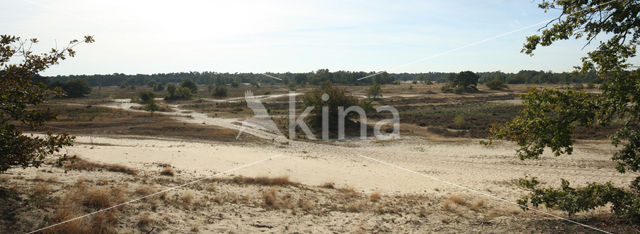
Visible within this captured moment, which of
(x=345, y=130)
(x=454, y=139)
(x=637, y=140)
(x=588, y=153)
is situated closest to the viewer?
(x=637, y=140)

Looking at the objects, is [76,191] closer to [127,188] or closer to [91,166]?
[127,188]

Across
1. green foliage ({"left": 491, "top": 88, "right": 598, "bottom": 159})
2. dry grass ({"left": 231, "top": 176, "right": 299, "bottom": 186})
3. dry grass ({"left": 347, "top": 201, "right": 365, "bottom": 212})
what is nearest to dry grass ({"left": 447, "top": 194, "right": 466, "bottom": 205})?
dry grass ({"left": 347, "top": 201, "right": 365, "bottom": 212})

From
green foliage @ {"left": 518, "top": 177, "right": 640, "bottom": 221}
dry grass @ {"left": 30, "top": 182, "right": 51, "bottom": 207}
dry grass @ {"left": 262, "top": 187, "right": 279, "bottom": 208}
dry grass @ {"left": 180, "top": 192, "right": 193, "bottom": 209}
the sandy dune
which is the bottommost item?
the sandy dune

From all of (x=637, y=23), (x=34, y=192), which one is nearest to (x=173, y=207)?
(x=34, y=192)

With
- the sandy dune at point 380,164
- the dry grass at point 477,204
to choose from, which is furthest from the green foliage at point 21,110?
the dry grass at point 477,204

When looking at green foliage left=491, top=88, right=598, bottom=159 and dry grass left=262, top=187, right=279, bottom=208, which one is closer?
green foliage left=491, top=88, right=598, bottom=159

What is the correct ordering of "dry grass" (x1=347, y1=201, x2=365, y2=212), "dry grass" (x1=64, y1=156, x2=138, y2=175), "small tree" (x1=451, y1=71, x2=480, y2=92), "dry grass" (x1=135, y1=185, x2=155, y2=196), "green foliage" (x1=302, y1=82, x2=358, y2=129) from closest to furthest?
"dry grass" (x1=135, y1=185, x2=155, y2=196) < "dry grass" (x1=347, y1=201, x2=365, y2=212) < "dry grass" (x1=64, y1=156, x2=138, y2=175) < "green foliage" (x1=302, y1=82, x2=358, y2=129) < "small tree" (x1=451, y1=71, x2=480, y2=92)

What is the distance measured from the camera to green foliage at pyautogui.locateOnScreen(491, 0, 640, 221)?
6641mm

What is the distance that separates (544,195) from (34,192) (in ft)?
38.2

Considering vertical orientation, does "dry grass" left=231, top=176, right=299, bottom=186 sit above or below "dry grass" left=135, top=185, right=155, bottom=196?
below

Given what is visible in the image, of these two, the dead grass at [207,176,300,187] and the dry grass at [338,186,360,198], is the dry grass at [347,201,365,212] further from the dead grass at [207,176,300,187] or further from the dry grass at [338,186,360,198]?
the dead grass at [207,176,300,187]

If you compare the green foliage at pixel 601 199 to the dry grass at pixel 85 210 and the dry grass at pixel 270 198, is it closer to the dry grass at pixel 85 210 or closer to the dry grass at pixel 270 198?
the dry grass at pixel 270 198

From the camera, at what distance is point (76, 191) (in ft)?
28.5

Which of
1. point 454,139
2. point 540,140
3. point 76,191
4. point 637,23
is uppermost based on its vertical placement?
point 637,23
